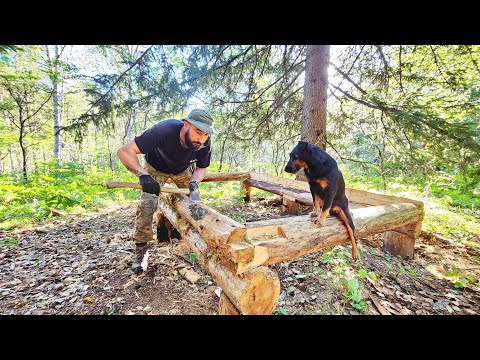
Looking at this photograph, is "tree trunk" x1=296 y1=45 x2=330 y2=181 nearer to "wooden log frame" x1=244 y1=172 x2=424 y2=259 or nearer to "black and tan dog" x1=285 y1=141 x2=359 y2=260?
"wooden log frame" x1=244 y1=172 x2=424 y2=259

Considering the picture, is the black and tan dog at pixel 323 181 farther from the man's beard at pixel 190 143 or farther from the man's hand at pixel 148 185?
the man's hand at pixel 148 185

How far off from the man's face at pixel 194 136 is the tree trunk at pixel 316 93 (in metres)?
2.81

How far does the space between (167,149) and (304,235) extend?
2.24 meters

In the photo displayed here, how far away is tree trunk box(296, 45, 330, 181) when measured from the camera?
4461 mm

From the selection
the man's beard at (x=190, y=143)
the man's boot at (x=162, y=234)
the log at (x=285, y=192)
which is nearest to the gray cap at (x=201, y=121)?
the man's beard at (x=190, y=143)

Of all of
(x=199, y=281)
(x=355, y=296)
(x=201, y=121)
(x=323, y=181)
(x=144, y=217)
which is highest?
(x=201, y=121)

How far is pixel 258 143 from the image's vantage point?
641cm

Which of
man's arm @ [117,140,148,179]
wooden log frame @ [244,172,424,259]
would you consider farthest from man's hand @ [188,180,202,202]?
wooden log frame @ [244,172,424,259]

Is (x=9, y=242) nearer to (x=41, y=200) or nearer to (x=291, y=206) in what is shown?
(x=41, y=200)

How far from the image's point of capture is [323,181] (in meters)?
2.28

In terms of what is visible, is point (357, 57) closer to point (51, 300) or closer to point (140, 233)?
point (140, 233)

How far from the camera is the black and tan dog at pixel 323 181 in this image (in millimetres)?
2221

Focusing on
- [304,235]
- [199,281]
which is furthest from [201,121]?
[199,281]
